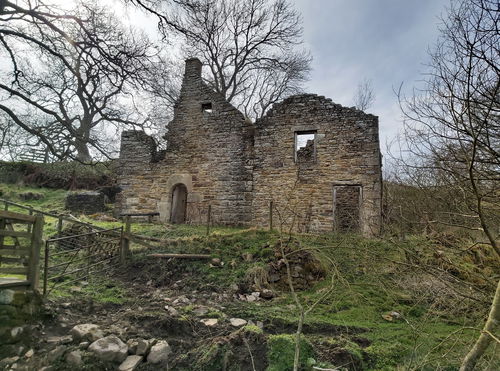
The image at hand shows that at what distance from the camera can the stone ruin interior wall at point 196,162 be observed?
13.4 metres

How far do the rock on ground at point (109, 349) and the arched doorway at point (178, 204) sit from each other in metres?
9.59

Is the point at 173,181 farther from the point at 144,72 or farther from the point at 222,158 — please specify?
the point at 144,72

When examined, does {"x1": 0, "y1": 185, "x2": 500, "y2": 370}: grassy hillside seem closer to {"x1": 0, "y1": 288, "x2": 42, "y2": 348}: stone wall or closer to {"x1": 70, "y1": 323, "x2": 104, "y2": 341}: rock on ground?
{"x1": 70, "y1": 323, "x2": 104, "y2": 341}: rock on ground

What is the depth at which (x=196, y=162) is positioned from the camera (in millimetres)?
14078

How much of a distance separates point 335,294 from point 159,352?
3.51m

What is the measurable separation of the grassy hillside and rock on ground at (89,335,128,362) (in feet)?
2.14

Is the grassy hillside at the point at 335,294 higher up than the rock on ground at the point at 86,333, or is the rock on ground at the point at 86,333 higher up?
the grassy hillside at the point at 335,294

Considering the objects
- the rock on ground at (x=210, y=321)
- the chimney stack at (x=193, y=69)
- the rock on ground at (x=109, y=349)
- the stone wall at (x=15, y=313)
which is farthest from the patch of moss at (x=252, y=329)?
the chimney stack at (x=193, y=69)

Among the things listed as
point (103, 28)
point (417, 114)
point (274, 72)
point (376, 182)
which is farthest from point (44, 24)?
point (274, 72)

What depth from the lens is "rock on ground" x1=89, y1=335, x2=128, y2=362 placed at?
15.1 ft

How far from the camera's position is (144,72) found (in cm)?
719

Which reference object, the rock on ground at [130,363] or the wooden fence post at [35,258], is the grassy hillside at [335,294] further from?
the wooden fence post at [35,258]

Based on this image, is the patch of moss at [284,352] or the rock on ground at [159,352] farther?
the rock on ground at [159,352]

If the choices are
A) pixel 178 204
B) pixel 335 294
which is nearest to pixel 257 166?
pixel 178 204
